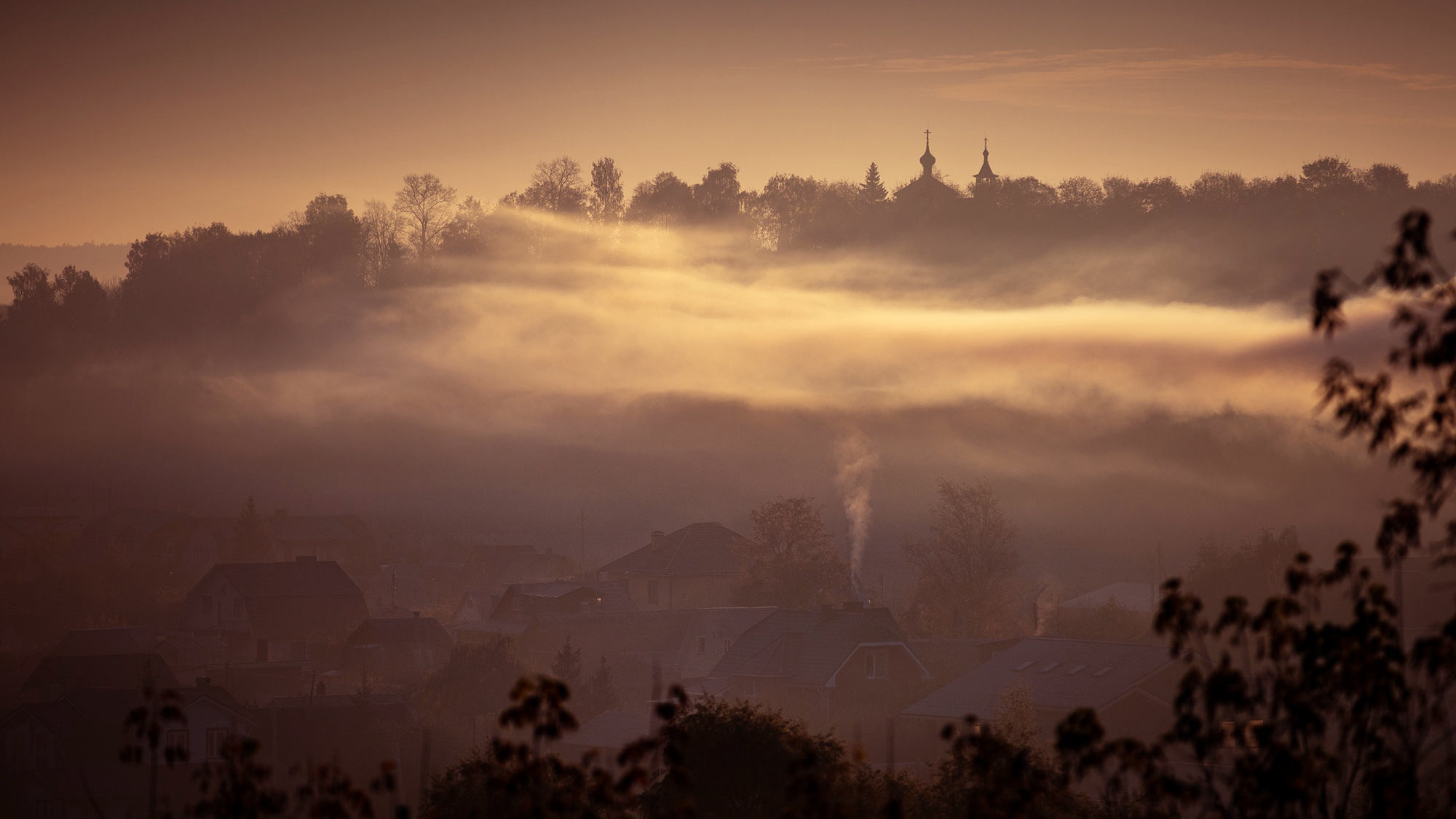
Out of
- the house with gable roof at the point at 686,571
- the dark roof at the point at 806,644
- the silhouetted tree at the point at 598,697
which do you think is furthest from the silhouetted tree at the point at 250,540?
the dark roof at the point at 806,644

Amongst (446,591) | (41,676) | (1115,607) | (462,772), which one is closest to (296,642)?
(41,676)

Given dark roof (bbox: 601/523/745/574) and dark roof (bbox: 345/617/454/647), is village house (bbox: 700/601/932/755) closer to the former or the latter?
dark roof (bbox: 345/617/454/647)

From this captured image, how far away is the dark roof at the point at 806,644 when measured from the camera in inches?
2798

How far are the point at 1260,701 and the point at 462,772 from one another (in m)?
26.2

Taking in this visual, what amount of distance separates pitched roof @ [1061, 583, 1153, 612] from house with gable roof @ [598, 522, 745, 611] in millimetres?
25464

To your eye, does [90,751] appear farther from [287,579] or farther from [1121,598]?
[1121,598]

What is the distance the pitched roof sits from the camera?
98.7 metres

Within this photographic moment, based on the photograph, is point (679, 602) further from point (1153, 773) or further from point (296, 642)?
point (1153, 773)

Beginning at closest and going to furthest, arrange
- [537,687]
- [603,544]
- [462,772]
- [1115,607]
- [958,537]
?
[537,687] → [462,772] → [1115,607] → [958,537] → [603,544]

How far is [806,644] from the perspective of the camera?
240 feet

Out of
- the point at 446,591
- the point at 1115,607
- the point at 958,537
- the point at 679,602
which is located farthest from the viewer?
the point at 446,591

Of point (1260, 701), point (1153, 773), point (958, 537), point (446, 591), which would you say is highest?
point (1260, 701)

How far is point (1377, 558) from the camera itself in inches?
3039

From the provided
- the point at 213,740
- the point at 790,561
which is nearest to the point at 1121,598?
the point at 790,561
